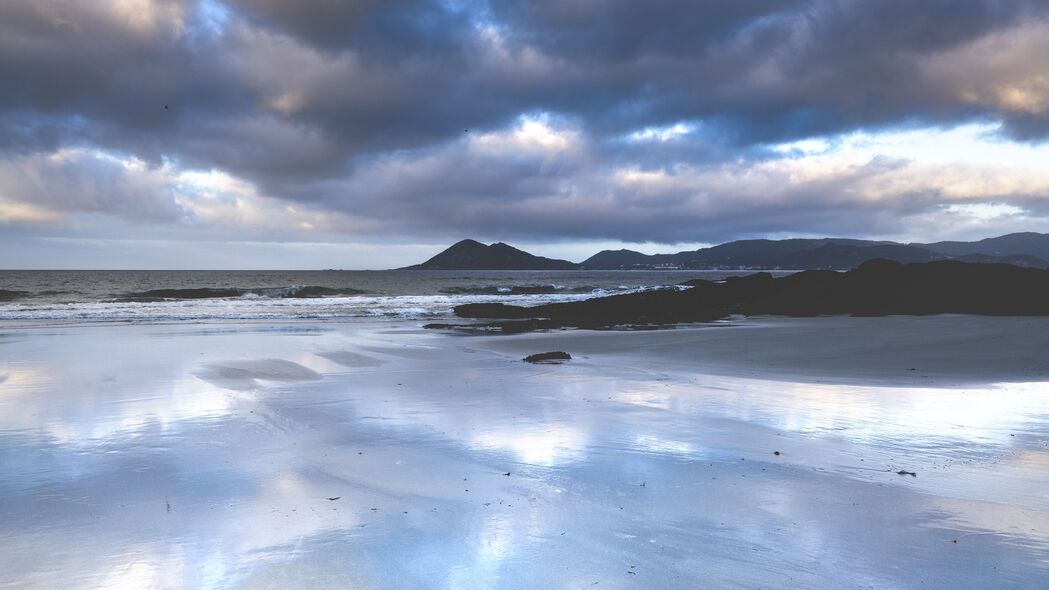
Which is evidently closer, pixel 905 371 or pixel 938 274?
pixel 905 371

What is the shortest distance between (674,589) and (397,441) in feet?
11.7

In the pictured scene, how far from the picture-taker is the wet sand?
11.0ft

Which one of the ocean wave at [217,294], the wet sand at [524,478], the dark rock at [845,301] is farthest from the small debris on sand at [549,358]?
the ocean wave at [217,294]

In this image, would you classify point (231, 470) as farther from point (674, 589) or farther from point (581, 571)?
point (674, 589)

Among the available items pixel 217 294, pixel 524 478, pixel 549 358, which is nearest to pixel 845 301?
pixel 549 358

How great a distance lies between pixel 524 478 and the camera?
4785mm

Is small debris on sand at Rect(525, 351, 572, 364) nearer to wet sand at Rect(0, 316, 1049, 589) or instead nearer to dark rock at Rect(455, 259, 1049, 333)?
wet sand at Rect(0, 316, 1049, 589)

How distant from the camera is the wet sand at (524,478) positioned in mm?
3352

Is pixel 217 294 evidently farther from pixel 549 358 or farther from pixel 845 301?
pixel 845 301

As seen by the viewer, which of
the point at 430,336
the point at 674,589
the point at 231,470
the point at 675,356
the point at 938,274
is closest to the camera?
the point at 674,589

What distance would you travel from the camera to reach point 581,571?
3277mm

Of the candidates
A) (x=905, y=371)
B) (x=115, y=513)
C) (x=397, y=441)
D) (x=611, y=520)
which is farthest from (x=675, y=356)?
(x=115, y=513)

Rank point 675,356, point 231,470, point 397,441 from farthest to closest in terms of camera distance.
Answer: point 675,356
point 397,441
point 231,470

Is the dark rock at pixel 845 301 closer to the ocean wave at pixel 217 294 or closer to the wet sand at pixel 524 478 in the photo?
the wet sand at pixel 524 478
